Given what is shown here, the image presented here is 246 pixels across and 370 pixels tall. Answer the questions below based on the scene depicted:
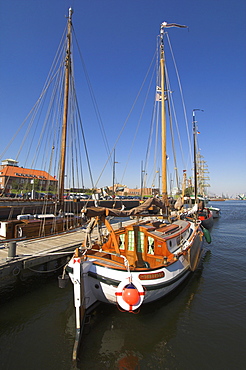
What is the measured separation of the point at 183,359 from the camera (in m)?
6.27

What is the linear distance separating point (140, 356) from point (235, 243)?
20568 mm

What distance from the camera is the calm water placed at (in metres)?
6.11

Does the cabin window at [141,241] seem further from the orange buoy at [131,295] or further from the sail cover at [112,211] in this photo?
the orange buoy at [131,295]

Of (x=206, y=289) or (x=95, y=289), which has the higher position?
(x=95, y=289)

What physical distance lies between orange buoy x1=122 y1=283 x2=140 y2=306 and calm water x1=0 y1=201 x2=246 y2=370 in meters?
1.40

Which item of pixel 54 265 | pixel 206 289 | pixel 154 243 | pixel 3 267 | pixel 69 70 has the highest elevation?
pixel 69 70

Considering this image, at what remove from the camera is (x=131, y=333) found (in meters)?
7.27

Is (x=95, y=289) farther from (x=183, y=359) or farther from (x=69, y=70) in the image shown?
(x=69, y=70)

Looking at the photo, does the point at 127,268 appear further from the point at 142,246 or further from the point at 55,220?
the point at 55,220

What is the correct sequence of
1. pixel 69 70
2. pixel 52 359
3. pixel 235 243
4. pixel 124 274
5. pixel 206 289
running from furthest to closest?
pixel 235 243 → pixel 69 70 → pixel 206 289 → pixel 124 274 → pixel 52 359

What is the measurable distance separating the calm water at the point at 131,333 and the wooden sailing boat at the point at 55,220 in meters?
4.99

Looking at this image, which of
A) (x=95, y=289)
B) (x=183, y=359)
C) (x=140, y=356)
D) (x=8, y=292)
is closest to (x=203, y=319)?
(x=183, y=359)

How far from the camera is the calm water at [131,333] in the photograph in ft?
20.1

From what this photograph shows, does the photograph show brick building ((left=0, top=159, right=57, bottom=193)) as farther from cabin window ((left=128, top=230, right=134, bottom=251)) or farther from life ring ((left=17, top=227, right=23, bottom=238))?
cabin window ((left=128, top=230, right=134, bottom=251))
